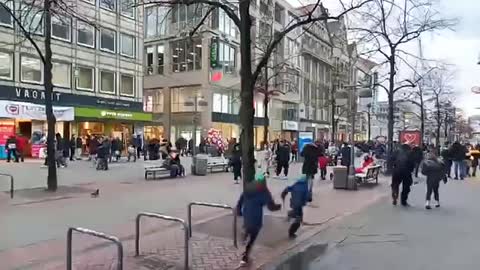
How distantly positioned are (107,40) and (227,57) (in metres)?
15.2

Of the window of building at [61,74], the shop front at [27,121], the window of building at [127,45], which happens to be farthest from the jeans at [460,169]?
the window of building at [127,45]

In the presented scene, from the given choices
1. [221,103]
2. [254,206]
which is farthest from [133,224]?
[221,103]

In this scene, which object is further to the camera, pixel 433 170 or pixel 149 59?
pixel 149 59

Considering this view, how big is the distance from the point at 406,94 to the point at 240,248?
131 ft

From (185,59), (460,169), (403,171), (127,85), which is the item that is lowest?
(460,169)

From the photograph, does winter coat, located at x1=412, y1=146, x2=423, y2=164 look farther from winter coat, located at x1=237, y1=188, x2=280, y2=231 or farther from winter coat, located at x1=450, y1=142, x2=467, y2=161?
winter coat, located at x1=237, y1=188, x2=280, y2=231

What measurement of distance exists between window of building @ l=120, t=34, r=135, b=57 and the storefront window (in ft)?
13.8

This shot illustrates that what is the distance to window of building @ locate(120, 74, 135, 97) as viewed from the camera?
4303 centimetres

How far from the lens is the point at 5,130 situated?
31.8m

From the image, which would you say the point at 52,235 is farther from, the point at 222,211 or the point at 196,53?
the point at 196,53

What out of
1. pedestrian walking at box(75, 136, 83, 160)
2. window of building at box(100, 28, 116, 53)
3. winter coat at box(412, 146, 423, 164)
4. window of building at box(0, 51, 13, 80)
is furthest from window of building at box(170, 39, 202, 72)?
winter coat at box(412, 146, 423, 164)

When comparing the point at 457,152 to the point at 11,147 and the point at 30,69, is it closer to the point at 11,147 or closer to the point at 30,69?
the point at 11,147

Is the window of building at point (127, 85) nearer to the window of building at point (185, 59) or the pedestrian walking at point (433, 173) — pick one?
the window of building at point (185, 59)

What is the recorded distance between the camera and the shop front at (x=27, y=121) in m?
31.4
